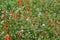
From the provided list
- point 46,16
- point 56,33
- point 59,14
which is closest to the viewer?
point 56,33

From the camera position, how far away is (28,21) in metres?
5.35

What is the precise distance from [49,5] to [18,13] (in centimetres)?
124

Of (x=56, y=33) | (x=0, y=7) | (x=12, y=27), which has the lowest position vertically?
(x=56, y=33)

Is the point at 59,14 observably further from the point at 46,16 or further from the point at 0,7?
the point at 0,7

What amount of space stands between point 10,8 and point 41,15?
33.8 inches

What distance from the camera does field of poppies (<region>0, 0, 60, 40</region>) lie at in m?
5.08

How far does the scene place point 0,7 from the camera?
18.6 ft

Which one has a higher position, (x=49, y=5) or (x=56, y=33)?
(x=49, y=5)

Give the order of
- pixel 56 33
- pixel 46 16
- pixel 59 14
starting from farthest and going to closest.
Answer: pixel 59 14 < pixel 46 16 < pixel 56 33

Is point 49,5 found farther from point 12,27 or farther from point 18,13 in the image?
point 12,27

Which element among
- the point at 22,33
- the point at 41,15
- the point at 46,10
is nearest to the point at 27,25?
the point at 22,33

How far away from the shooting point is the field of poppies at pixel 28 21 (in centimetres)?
508

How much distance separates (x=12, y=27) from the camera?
5.12m

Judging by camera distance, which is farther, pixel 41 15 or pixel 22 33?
pixel 41 15
